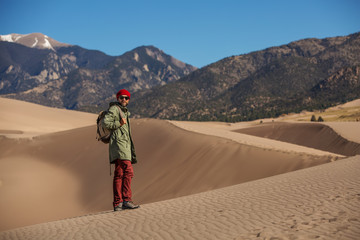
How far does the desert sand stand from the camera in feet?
18.0

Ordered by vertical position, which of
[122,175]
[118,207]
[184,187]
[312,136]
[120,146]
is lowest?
[184,187]

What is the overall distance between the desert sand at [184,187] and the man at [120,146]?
0.55m

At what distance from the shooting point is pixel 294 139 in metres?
31.6

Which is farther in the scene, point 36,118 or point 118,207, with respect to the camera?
point 36,118

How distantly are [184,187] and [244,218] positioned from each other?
713 centimetres

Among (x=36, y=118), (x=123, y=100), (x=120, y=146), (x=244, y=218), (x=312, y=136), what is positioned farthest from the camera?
(x=36, y=118)

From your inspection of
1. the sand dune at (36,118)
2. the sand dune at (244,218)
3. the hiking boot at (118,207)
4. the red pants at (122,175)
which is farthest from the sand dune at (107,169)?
the sand dune at (36,118)

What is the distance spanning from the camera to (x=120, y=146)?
705 cm

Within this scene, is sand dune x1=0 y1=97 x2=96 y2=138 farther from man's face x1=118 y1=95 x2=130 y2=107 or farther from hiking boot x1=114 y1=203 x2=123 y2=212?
man's face x1=118 y1=95 x2=130 y2=107

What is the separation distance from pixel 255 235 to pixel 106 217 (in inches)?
128

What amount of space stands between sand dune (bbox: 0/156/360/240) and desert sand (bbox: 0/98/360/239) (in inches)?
0.6

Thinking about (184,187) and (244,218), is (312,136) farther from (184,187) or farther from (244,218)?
(244,218)

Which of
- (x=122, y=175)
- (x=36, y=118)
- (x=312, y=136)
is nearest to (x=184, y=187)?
(x=122, y=175)

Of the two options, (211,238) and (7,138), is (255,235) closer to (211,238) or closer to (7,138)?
(211,238)
